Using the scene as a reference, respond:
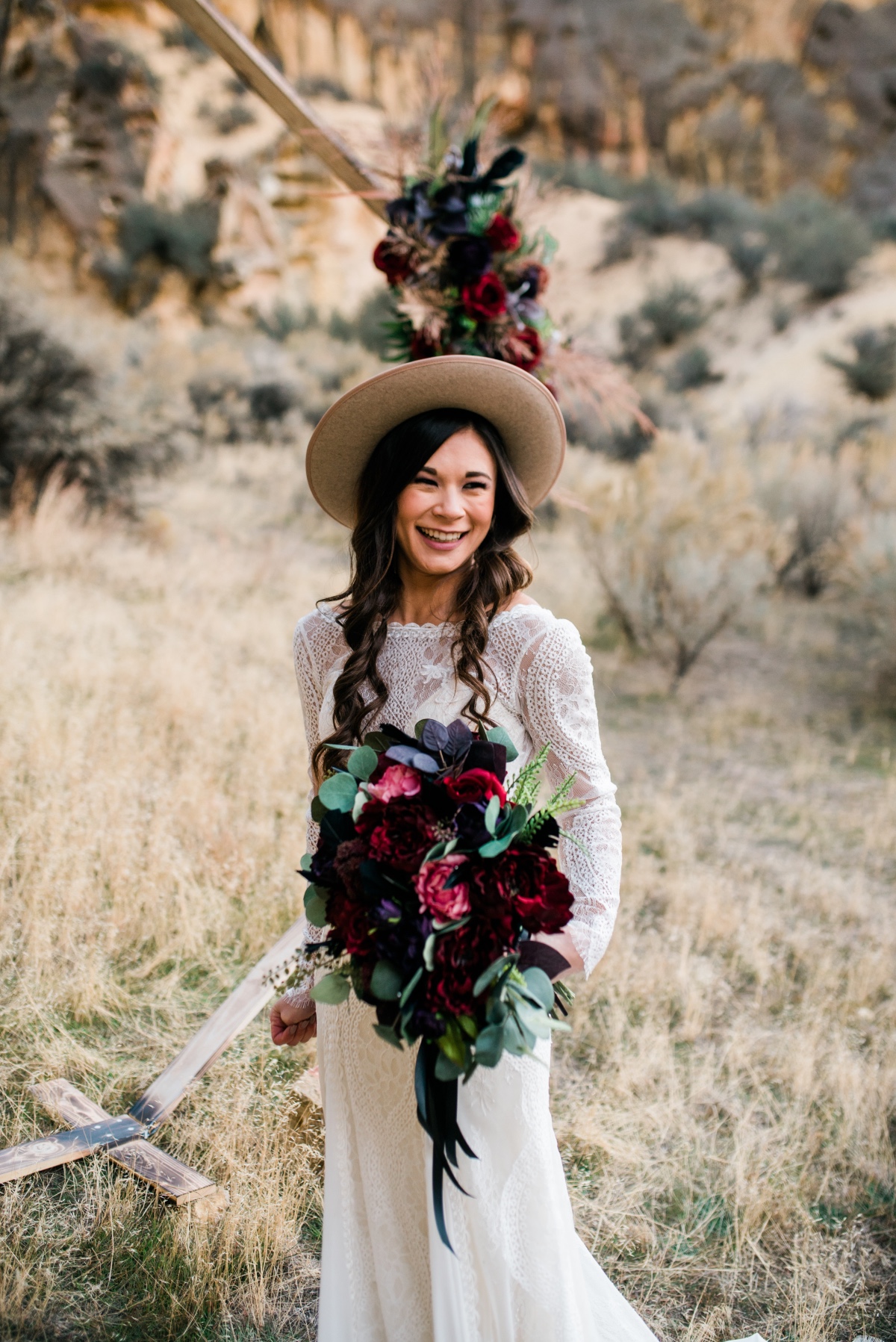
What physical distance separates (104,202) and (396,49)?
672 inches

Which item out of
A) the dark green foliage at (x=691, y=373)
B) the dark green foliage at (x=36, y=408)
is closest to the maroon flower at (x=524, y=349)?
the dark green foliage at (x=36, y=408)

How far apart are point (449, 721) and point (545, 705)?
0.19 m

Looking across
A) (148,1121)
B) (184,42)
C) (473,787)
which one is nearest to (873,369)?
(148,1121)

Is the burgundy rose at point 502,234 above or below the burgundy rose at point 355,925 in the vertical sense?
above

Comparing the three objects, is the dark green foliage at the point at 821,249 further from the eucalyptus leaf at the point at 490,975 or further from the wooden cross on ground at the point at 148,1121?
the eucalyptus leaf at the point at 490,975

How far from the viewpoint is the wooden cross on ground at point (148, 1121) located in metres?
2.44

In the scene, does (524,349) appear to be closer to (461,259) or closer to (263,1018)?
(461,259)

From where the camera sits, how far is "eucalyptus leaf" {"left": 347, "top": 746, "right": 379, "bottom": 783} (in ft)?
4.80

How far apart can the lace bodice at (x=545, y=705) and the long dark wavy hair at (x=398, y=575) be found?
0.03 meters

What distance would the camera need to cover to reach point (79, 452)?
336 inches

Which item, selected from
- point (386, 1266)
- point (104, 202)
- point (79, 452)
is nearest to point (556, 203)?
point (386, 1266)

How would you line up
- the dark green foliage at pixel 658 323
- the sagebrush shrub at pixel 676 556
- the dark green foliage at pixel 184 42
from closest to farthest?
1. the sagebrush shrub at pixel 676 556
2. the dark green foliage at pixel 658 323
3. the dark green foliage at pixel 184 42

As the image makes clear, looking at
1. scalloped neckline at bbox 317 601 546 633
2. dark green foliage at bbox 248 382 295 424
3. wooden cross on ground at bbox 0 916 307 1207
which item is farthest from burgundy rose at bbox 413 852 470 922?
dark green foliage at bbox 248 382 295 424

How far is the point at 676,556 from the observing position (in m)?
7.93
